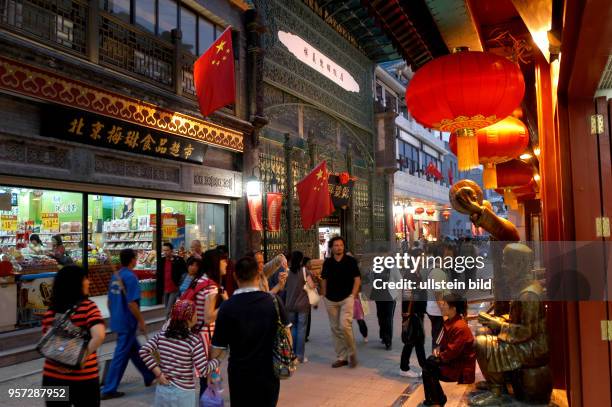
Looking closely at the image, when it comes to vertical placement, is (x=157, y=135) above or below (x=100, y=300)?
above

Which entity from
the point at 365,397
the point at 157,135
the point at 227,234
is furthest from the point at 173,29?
the point at 365,397

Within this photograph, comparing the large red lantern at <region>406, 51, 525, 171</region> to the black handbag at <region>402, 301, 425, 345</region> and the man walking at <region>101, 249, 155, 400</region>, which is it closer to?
the black handbag at <region>402, 301, 425, 345</region>

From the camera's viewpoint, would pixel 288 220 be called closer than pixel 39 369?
No

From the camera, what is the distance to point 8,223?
24.4 ft

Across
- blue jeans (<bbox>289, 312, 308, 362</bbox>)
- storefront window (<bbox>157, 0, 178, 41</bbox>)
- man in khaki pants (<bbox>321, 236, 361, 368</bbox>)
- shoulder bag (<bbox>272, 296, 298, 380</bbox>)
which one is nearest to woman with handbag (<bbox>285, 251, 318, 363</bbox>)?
blue jeans (<bbox>289, 312, 308, 362</bbox>)

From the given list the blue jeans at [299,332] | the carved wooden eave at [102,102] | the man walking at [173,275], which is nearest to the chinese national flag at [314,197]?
the carved wooden eave at [102,102]

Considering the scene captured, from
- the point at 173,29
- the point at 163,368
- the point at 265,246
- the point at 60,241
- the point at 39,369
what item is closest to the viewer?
the point at 163,368

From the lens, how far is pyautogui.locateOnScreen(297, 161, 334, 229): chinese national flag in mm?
13094

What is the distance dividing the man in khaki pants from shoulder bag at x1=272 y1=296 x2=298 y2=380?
357 centimetres

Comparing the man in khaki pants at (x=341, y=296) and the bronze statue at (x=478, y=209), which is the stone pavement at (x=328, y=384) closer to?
the man in khaki pants at (x=341, y=296)

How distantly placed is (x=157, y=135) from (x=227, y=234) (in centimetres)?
330

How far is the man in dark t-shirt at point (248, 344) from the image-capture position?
3.29 meters

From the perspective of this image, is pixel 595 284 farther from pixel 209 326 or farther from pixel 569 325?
pixel 209 326

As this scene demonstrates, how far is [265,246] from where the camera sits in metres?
13.0
